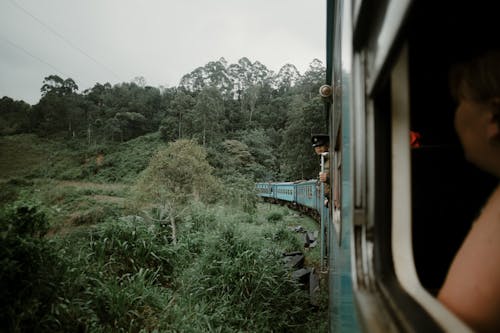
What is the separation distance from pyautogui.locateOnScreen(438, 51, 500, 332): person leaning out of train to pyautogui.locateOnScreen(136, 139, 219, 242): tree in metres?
7.71

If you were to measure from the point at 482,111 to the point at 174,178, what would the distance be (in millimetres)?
8226

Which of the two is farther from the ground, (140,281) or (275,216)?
(275,216)

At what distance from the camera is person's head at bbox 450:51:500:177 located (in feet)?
2.05

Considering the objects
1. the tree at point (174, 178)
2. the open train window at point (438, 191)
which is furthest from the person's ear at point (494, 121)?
the tree at point (174, 178)

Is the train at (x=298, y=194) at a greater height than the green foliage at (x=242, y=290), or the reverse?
the train at (x=298, y=194)

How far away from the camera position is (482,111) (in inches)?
25.4

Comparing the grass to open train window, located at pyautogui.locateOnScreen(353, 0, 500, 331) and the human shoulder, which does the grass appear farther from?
the human shoulder

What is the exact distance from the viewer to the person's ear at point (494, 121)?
23.9 inches

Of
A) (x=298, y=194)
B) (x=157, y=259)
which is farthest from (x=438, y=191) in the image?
(x=298, y=194)

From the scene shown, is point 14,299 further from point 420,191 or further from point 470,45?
point 470,45

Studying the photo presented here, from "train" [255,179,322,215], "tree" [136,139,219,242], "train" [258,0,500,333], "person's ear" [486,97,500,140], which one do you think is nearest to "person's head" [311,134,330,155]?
"train" [258,0,500,333]

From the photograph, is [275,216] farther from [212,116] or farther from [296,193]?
[212,116]

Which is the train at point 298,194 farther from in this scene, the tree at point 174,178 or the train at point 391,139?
the train at point 391,139

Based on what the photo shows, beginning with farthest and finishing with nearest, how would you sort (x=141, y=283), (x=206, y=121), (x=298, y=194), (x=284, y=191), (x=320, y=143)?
(x=206, y=121) → (x=284, y=191) → (x=298, y=194) → (x=141, y=283) → (x=320, y=143)
